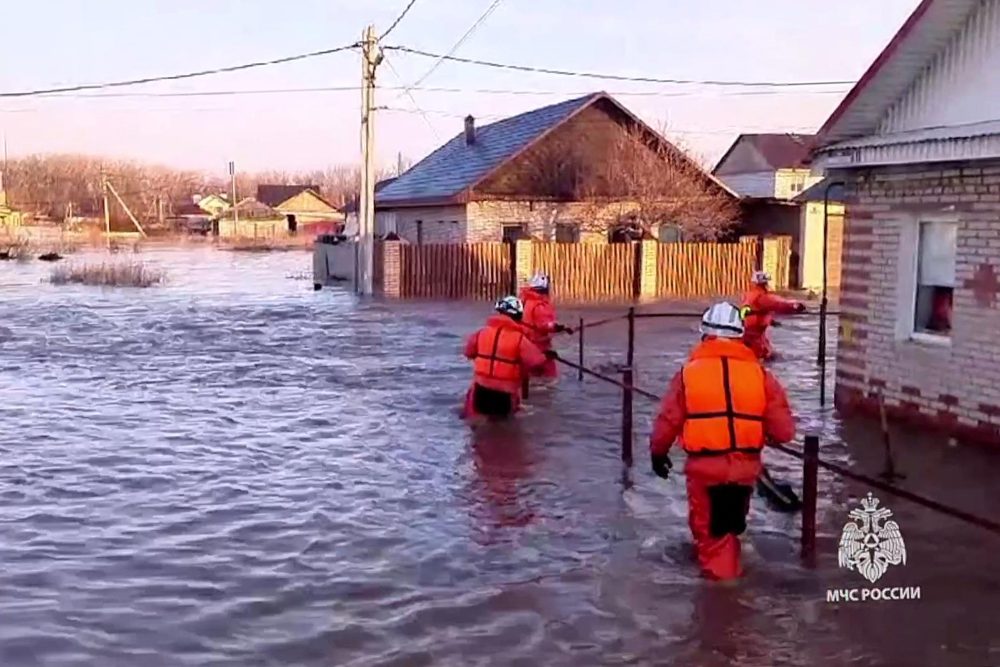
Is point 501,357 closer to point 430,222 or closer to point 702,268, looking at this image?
point 702,268

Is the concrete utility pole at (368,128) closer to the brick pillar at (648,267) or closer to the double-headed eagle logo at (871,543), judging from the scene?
the brick pillar at (648,267)

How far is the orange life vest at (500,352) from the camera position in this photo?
34.8 ft

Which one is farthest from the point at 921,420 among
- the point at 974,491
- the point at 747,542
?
the point at 747,542

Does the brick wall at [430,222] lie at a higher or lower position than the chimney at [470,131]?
lower

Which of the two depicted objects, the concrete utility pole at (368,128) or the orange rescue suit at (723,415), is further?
the concrete utility pole at (368,128)

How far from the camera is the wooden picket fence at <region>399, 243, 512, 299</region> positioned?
96.1ft

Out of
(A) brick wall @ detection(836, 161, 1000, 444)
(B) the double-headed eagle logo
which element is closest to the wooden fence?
(A) brick wall @ detection(836, 161, 1000, 444)

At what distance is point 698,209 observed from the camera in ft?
106

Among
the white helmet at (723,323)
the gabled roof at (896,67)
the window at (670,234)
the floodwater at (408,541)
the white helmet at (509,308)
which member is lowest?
the floodwater at (408,541)

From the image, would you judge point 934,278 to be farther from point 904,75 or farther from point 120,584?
point 120,584

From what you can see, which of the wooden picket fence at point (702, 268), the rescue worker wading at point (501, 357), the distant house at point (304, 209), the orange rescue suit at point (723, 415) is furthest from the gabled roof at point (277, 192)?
the orange rescue suit at point (723, 415)

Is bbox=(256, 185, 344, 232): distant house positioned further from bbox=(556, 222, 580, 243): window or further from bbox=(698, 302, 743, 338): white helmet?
bbox=(698, 302, 743, 338): white helmet

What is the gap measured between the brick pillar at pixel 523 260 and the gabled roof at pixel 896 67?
18060 mm

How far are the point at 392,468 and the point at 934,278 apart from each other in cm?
530
